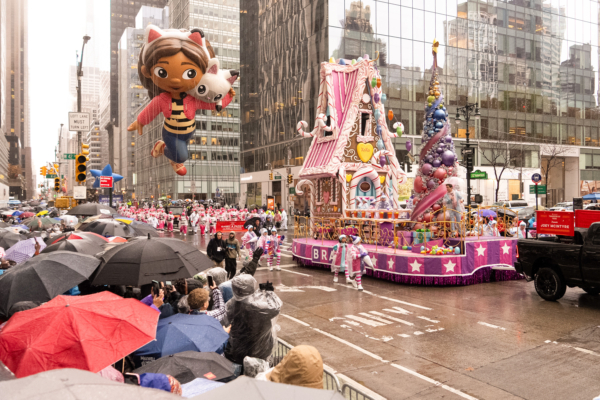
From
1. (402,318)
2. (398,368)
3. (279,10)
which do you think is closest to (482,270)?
(402,318)

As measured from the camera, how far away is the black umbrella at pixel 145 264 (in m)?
6.50

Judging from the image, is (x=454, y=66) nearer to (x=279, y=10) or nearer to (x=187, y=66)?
(x=279, y=10)

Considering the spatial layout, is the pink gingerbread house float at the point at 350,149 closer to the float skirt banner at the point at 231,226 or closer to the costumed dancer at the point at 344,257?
the costumed dancer at the point at 344,257

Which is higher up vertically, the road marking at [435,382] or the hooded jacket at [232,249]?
the hooded jacket at [232,249]

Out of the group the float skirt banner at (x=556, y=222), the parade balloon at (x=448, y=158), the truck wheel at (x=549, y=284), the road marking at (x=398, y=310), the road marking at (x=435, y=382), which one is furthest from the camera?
the parade balloon at (x=448, y=158)

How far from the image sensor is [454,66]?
2093 inches

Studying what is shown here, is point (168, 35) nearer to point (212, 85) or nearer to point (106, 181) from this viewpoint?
point (212, 85)

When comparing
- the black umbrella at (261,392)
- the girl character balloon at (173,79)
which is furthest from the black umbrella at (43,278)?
the black umbrella at (261,392)

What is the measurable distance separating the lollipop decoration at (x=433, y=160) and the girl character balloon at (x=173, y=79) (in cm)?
1039

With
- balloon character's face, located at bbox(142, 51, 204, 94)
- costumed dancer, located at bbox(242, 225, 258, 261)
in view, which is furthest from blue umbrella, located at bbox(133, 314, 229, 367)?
costumed dancer, located at bbox(242, 225, 258, 261)

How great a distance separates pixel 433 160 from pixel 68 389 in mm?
17003

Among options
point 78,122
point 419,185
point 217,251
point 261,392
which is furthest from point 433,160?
point 78,122

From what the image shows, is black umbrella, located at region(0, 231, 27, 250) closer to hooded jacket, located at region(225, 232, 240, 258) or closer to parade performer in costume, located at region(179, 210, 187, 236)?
hooded jacket, located at region(225, 232, 240, 258)

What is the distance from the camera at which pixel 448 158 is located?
1728cm
